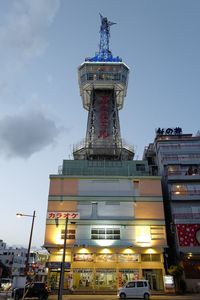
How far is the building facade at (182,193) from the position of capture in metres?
38.3

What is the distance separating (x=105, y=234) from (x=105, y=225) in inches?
51.6

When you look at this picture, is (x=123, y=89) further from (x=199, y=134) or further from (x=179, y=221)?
(x=179, y=221)

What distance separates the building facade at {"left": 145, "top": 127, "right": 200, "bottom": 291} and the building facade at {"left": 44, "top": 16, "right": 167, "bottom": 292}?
2489mm

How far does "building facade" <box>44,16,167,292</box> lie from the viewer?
37.9 meters

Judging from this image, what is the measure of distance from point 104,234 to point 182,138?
25.0 m

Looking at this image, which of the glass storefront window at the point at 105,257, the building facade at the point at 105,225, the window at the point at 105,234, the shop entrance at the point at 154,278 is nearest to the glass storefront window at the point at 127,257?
the building facade at the point at 105,225

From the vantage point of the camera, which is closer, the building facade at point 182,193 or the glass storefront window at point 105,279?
the glass storefront window at point 105,279

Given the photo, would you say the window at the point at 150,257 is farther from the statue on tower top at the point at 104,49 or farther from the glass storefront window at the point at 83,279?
the statue on tower top at the point at 104,49

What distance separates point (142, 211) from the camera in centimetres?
4172

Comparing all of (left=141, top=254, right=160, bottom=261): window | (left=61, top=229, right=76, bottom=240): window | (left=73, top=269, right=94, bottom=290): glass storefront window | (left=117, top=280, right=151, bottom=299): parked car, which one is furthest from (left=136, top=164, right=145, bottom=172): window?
(left=117, top=280, right=151, bottom=299): parked car

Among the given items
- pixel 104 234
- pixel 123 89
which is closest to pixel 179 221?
pixel 104 234

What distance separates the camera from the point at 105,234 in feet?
132

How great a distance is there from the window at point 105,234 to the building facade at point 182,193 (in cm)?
837

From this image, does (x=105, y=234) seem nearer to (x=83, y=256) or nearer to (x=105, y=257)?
(x=105, y=257)
